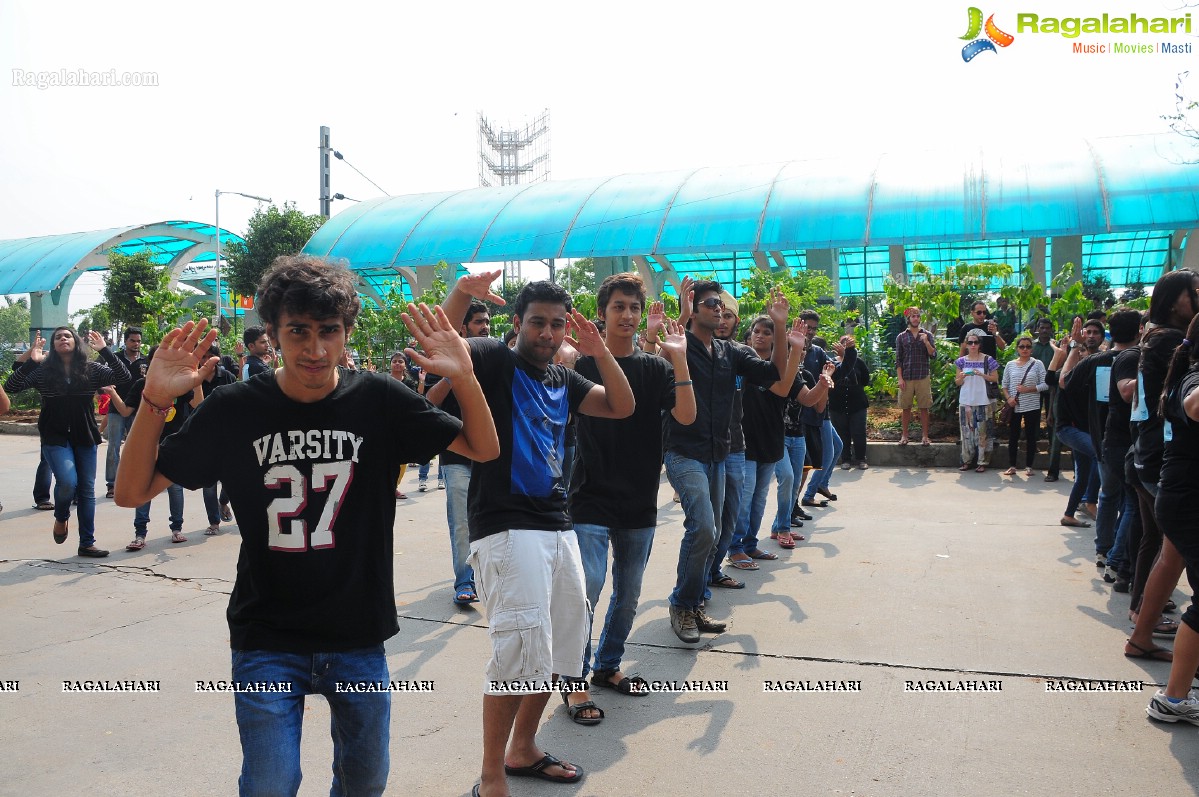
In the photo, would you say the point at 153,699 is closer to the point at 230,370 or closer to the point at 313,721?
the point at 313,721

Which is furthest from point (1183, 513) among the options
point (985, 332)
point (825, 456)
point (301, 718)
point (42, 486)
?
point (42, 486)

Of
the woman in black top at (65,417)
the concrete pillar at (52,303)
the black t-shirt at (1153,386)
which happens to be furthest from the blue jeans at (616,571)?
the concrete pillar at (52,303)

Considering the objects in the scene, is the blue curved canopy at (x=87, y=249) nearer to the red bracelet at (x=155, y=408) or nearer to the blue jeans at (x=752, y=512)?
the blue jeans at (x=752, y=512)

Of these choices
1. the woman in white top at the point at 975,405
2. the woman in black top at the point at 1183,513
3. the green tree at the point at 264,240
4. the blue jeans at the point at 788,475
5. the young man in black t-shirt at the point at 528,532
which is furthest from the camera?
the green tree at the point at 264,240

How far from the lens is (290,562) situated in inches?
93.2

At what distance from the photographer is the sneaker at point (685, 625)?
5047 millimetres

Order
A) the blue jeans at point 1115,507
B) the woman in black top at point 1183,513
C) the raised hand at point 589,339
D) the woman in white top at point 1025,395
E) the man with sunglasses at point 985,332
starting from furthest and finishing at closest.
Answer: the man with sunglasses at point 985,332, the woman in white top at point 1025,395, the blue jeans at point 1115,507, the woman in black top at point 1183,513, the raised hand at point 589,339

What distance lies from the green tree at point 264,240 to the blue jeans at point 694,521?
115ft

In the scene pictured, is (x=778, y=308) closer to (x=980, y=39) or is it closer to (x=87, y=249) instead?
(x=980, y=39)

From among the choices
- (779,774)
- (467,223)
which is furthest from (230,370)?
(467,223)

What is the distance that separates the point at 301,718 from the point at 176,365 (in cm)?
98

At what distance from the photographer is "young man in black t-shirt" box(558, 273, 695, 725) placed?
409cm

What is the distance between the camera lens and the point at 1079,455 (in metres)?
7.50

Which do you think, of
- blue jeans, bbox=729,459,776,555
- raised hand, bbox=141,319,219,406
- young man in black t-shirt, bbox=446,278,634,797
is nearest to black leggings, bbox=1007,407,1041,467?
blue jeans, bbox=729,459,776,555
